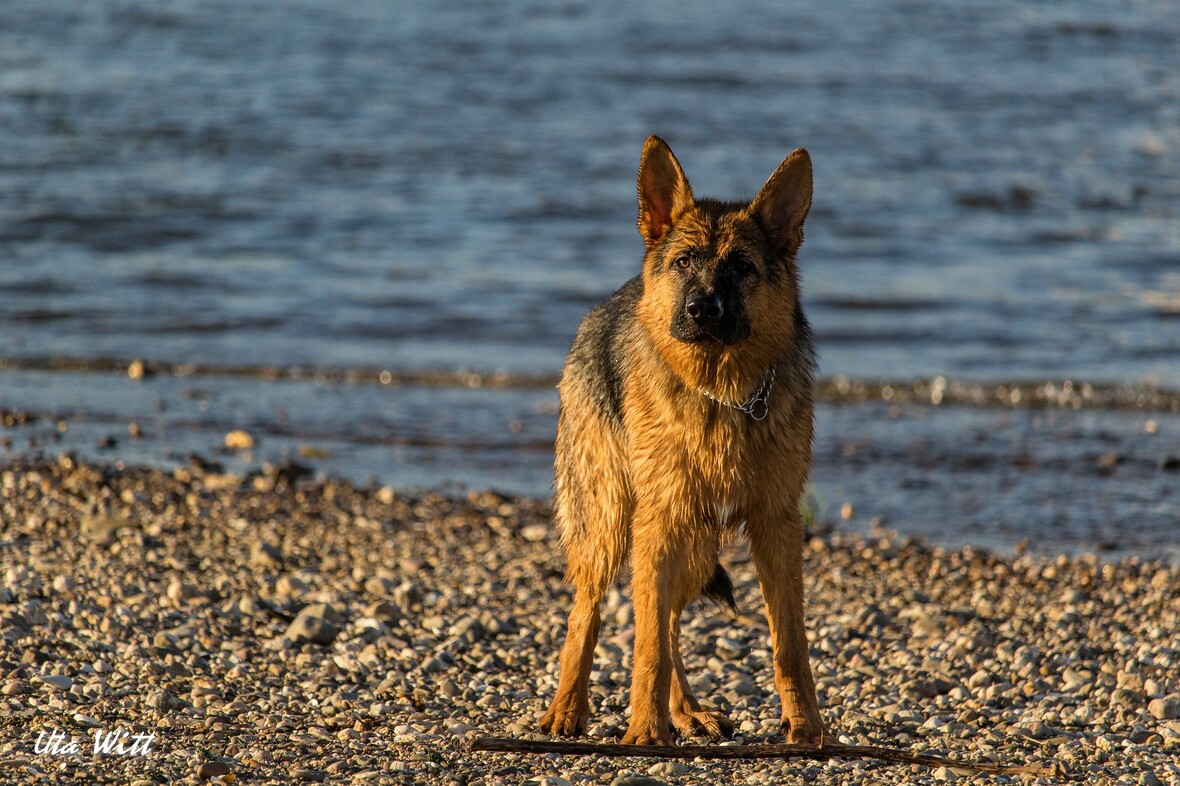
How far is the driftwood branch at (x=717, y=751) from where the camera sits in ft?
16.0

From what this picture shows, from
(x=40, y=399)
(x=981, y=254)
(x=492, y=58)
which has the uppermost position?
(x=492, y=58)

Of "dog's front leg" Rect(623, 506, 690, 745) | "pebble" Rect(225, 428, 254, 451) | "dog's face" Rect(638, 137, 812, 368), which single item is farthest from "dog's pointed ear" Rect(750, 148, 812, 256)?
"pebble" Rect(225, 428, 254, 451)

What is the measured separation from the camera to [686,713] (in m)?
5.49

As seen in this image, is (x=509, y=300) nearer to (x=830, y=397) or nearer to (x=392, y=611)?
(x=830, y=397)

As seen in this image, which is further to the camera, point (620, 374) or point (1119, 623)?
point (1119, 623)

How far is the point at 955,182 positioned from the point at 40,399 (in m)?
11.4

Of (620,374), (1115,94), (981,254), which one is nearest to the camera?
(620,374)

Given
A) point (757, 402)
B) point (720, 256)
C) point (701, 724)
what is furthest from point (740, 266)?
point (701, 724)

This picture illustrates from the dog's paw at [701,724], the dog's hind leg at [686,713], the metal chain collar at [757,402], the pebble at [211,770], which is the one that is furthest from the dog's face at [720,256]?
the pebble at [211,770]

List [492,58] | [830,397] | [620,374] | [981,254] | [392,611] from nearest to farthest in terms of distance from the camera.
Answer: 1. [620,374]
2. [392,611]
3. [830,397]
4. [981,254]
5. [492,58]

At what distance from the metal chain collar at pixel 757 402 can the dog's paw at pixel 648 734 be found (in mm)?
1175

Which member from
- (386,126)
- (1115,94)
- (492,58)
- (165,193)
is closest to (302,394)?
(165,193)

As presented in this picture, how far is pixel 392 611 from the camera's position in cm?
672

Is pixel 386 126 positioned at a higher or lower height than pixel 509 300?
higher
